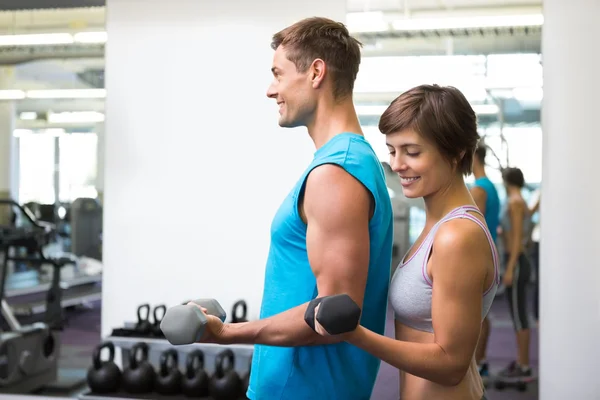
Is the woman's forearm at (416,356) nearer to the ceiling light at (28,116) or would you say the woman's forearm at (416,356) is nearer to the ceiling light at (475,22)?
the ceiling light at (475,22)

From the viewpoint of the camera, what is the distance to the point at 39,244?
4.35 m

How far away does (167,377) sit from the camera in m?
3.18

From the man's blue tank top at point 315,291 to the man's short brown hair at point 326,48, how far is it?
0.13 m

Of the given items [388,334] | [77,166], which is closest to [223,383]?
[388,334]

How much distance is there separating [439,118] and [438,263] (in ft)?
0.82

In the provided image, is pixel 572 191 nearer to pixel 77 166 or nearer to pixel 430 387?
pixel 430 387

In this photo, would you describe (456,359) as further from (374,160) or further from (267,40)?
(267,40)

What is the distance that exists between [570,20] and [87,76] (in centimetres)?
527

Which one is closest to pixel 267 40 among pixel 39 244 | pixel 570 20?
pixel 570 20

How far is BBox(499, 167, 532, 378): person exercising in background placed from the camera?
171 inches

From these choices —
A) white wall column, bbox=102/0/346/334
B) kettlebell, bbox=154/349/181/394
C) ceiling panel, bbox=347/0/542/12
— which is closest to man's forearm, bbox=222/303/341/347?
kettlebell, bbox=154/349/181/394

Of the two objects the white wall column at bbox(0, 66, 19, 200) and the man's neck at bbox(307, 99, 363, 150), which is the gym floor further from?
the man's neck at bbox(307, 99, 363, 150)

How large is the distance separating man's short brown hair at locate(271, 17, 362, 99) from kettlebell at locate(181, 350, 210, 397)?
2091 mm

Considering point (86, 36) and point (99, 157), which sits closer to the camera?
point (86, 36)
